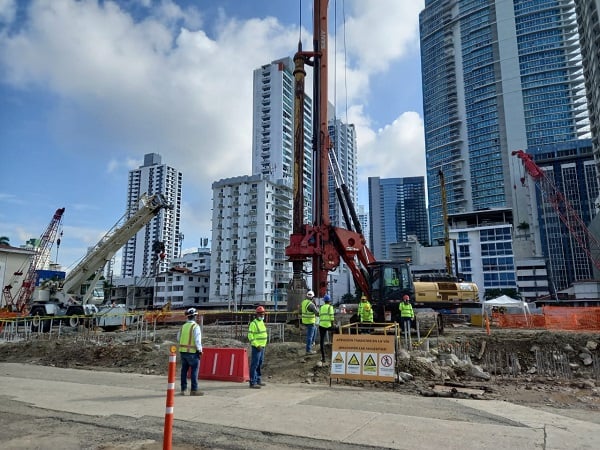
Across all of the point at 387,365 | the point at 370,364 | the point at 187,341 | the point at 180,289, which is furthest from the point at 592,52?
the point at 180,289

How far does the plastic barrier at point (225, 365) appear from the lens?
1021 centimetres

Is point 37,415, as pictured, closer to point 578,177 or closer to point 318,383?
point 318,383

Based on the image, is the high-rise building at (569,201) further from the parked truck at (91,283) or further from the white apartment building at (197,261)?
the parked truck at (91,283)

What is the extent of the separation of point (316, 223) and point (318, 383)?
510 inches

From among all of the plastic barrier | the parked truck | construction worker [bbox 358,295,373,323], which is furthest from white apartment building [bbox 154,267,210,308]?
the plastic barrier

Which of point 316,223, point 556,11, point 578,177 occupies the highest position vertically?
point 556,11

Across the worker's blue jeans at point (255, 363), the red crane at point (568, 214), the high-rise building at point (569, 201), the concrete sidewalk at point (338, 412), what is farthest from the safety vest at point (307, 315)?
the high-rise building at point (569, 201)

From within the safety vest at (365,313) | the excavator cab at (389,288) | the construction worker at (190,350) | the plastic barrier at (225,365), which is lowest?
the plastic barrier at (225,365)

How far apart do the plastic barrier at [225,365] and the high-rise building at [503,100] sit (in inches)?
4323

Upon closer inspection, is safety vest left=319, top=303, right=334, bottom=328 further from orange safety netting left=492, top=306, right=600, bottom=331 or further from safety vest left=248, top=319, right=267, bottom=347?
orange safety netting left=492, top=306, right=600, bottom=331

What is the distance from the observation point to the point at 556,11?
123 metres

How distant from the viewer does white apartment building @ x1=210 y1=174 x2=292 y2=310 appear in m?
81.7

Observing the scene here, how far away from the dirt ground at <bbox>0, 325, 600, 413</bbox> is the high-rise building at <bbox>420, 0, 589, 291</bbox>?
3933 inches

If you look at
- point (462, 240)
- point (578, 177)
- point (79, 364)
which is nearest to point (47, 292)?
point (79, 364)
